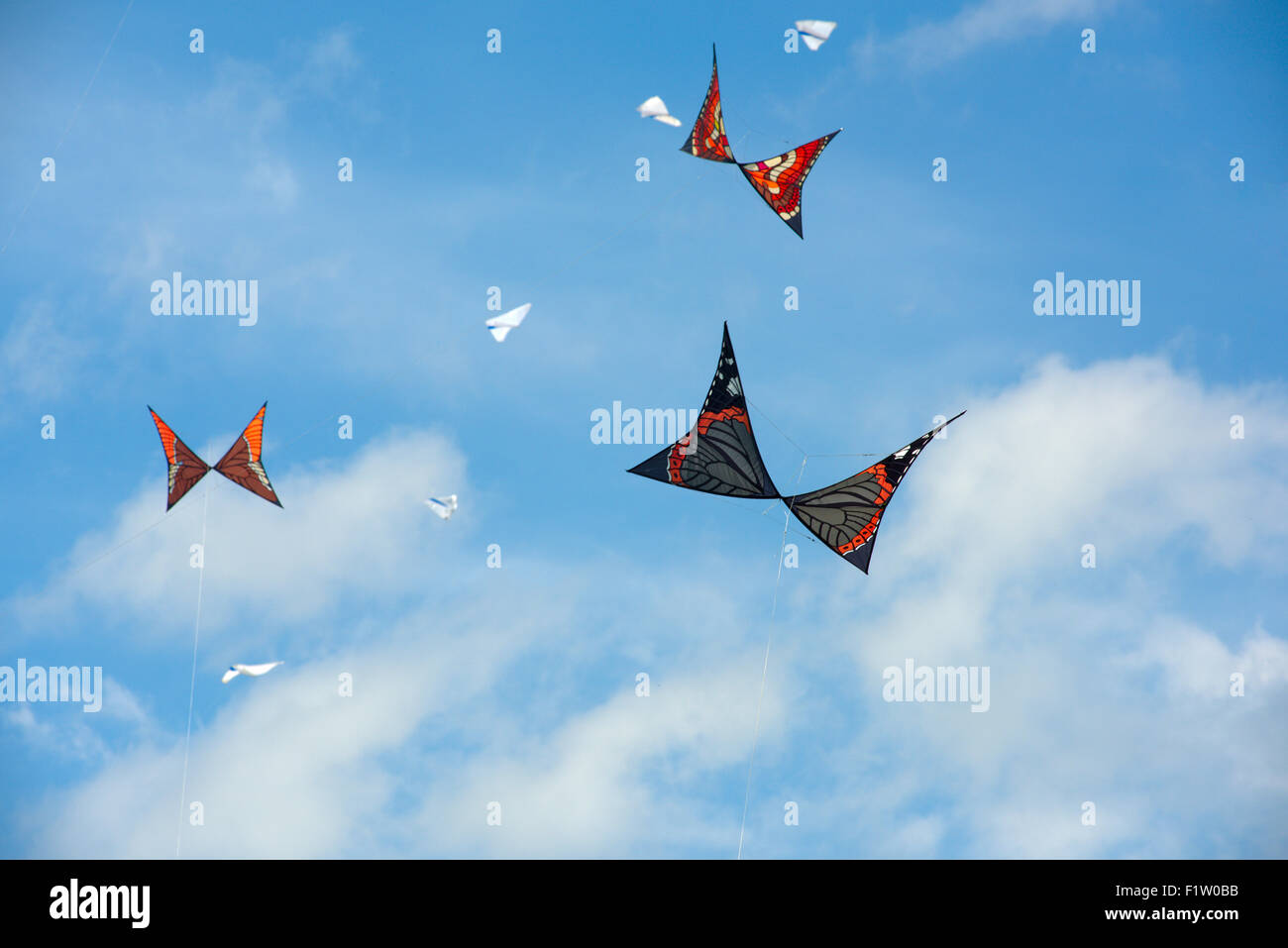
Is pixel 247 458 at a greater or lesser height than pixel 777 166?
lesser

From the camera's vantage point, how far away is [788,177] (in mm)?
23281

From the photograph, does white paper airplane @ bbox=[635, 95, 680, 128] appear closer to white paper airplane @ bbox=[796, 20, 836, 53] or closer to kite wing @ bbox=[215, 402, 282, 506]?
white paper airplane @ bbox=[796, 20, 836, 53]

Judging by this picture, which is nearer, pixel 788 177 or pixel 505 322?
pixel 505 322

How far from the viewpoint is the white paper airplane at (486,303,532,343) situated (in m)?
19.9

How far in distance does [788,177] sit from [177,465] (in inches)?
498

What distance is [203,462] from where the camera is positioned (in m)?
22.7

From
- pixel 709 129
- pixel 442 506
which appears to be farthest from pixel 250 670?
pixel 709 129

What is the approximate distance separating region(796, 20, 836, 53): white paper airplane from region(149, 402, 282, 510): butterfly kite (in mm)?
11586

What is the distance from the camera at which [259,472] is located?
22812mm

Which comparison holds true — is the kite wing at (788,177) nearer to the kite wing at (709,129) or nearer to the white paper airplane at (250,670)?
the kite wing at (709,129)

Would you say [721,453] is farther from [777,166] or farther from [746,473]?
[777,166]
